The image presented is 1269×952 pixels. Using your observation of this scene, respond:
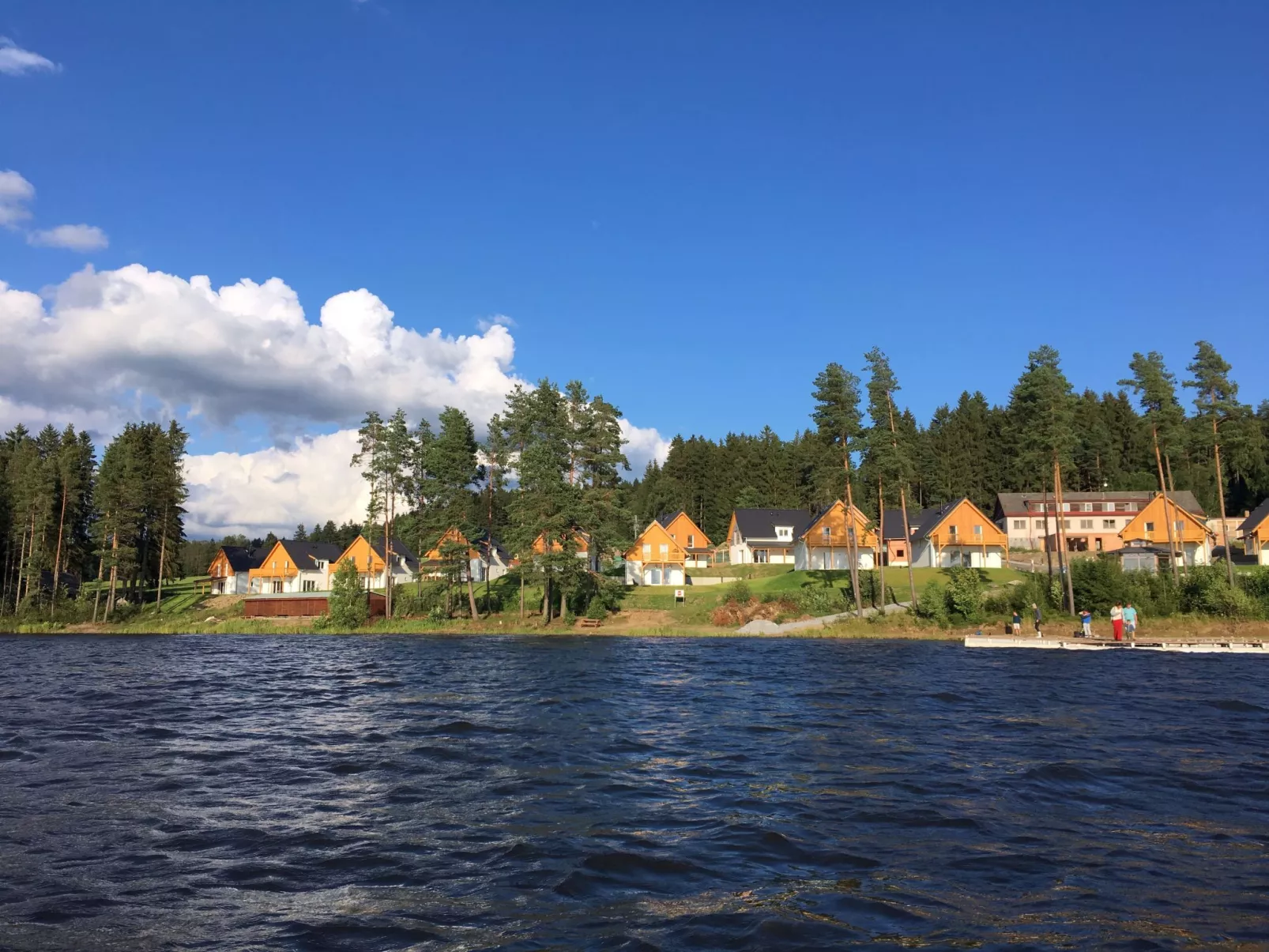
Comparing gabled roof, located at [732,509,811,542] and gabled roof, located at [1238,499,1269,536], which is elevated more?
gabled roof, located at [732,509,811,542]

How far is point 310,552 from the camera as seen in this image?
397ft

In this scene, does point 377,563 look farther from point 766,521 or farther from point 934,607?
point 934,607

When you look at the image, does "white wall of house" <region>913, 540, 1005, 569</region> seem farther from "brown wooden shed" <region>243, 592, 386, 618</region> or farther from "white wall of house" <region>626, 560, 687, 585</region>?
"brown wooden shed" <region>243, 592, 386, 618</region>

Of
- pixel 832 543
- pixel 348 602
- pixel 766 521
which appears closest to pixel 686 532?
pixel 766 521

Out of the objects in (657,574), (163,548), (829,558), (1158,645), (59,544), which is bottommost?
(1158,645)

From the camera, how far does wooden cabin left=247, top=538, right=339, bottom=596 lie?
116 m

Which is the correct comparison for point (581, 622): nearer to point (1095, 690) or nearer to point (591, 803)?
point (1095, 690)

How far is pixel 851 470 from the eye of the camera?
228 ft

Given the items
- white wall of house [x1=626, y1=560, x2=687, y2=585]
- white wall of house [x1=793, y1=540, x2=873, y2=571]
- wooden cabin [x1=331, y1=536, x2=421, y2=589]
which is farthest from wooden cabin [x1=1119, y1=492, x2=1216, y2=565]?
wooden cabin [x1=331, y1=536, x2=421, y2=589]

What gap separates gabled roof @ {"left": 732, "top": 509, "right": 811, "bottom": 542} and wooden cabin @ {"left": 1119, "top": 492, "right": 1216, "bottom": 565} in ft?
128

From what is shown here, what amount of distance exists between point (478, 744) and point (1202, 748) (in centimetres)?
1817

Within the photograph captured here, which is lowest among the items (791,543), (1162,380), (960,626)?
(960,626)

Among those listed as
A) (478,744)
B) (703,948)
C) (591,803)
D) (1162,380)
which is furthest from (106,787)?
(1162,380)

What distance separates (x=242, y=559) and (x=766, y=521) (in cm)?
8184
